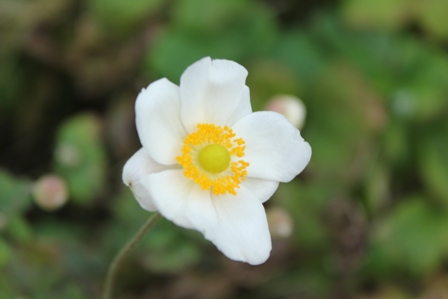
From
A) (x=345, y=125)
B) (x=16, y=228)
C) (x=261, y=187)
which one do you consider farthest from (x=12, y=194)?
(x=345, y=125)

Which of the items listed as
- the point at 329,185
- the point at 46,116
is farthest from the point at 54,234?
the point at 329,185

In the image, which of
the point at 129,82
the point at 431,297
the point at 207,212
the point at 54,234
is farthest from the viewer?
the point at 129,82

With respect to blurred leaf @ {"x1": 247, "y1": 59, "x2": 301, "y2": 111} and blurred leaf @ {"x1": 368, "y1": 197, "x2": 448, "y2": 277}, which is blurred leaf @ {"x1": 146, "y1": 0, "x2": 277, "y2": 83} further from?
blurred leaf @ {"x1": 368, "y1": 197, "x2": 448, "y2": 277}

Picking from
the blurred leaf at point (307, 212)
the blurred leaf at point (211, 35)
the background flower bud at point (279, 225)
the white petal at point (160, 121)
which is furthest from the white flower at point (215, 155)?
the blurred leaf at point (211, 35)

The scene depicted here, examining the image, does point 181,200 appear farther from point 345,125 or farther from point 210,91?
point 345,125

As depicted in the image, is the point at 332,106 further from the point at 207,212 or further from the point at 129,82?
the point at 207,212

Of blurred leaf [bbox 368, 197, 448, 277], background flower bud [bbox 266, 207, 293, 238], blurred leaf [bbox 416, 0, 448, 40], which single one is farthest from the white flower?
blurred leaf [bbox 416, 0, 448, 40]

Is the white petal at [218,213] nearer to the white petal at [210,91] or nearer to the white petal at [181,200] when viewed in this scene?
the white petal at [181,200]
